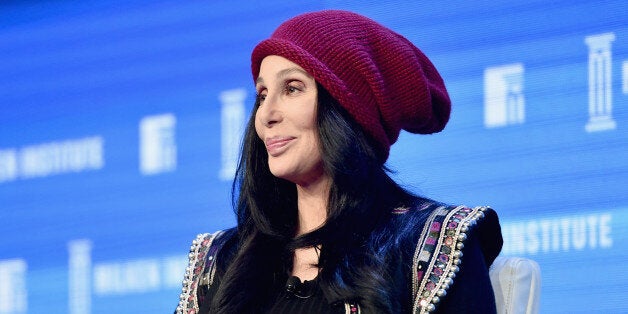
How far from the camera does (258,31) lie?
315 cm

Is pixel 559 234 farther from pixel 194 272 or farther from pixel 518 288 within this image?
pixel 194 272

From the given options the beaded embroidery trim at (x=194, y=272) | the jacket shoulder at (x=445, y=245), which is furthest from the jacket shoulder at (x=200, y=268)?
the jacket shoulder at (x=445, y=245)

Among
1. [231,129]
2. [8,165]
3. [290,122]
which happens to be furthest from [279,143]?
[8,165]

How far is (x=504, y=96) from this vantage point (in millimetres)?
2688

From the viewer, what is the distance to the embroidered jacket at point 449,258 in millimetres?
1950

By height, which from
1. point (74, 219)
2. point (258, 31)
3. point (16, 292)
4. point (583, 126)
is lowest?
point (16, 292)

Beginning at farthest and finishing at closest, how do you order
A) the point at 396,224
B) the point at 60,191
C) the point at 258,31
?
the point at 60,191 < the point at 258,31 < the point at 396,224

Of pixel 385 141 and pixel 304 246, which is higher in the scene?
pixel 385 141

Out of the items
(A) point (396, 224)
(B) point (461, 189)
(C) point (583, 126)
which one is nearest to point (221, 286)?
(A) point (396, 224)

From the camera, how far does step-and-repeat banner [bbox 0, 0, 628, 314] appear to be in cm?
255

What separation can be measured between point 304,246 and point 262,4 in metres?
1.21

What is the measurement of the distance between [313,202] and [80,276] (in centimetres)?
122

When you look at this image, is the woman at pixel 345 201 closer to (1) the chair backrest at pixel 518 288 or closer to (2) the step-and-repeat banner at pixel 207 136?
(1) the chair backrest at pixel 518 288

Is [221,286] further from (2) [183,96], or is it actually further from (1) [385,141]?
(2) [183,96]
